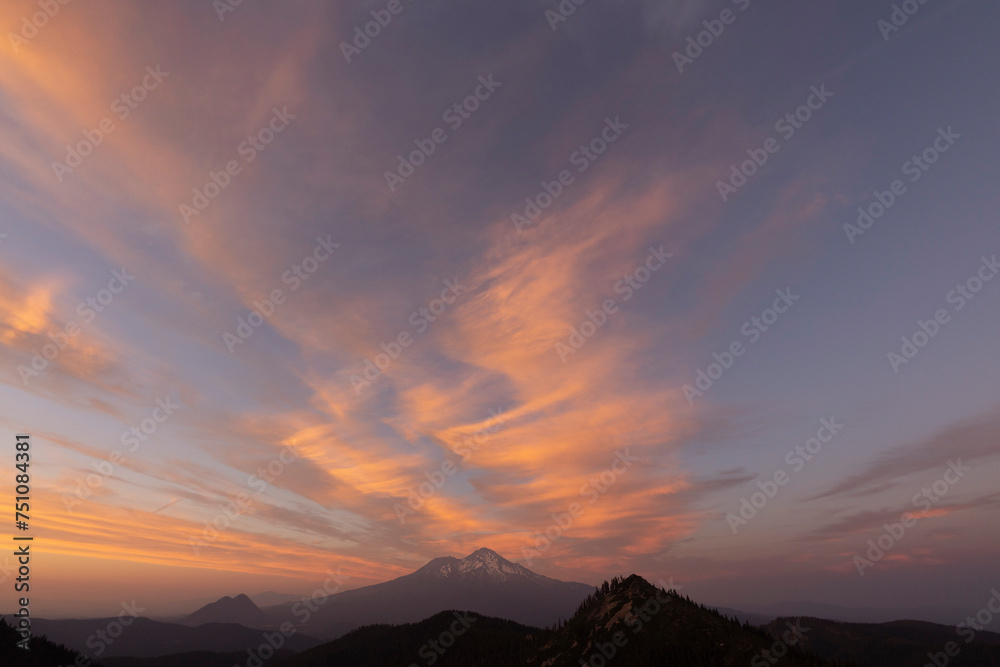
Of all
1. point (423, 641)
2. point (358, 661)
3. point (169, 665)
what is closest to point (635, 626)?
point (423, 641)

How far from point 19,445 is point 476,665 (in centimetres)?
9969

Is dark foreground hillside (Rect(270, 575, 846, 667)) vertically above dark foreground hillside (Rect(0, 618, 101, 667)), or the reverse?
dark foreground hillside (Rect(270, 575, 846, 667))

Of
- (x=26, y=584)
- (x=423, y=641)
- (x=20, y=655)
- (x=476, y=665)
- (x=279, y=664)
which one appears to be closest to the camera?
(x=26, y=584)

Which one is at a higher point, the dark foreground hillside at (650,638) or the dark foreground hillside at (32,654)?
the dark foreground hillside at (650,638)

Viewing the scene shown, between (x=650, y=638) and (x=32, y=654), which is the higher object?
(x=650, y=638)

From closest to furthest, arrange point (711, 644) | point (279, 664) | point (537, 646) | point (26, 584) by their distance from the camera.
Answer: point (711, 644), point (26, 584), point (537, 646), point (279, 664)

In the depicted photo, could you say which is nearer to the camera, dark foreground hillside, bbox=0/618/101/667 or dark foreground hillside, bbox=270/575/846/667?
dark foreground hillside, bbox=270/575/846/667

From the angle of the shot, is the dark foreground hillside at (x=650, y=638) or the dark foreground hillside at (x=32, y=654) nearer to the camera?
the dark foreground hillside at (x=650, y=638)

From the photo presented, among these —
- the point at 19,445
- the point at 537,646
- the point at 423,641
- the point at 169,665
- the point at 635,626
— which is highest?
the point at 19,445

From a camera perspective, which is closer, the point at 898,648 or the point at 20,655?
the point at 20,655

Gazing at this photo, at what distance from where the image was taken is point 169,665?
18775 centimetres

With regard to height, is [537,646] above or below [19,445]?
below

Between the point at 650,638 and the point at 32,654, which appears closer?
the point at 650,638

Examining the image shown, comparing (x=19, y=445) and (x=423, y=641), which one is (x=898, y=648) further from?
(x=19, y=445)
